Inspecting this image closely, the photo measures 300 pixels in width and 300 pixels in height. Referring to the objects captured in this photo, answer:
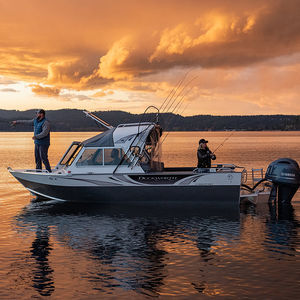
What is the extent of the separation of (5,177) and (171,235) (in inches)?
777

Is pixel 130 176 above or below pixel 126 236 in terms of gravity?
above

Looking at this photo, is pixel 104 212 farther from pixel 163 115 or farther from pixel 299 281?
pixel 299 281

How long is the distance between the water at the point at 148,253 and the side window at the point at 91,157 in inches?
69.3

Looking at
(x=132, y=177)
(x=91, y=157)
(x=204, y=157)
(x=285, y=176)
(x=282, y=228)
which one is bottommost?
(x=282, y=228)

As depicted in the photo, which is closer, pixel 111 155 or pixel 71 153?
pixel 111 155

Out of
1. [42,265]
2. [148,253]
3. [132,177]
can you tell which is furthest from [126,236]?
[132,177]

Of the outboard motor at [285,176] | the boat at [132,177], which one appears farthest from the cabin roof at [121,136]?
the outboard motor at [285,176]

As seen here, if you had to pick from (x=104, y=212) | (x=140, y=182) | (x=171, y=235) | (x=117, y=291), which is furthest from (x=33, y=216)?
(x=117, y=291)

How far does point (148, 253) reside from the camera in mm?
10734

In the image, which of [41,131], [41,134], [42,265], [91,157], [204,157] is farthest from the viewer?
[41,131]

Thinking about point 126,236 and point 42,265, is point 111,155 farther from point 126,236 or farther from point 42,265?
point 42,265

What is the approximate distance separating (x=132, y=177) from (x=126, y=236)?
363cm

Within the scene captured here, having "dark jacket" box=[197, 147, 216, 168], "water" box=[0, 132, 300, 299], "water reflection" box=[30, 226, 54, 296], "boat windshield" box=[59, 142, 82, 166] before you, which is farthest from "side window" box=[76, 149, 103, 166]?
"dark jacket" box=[197, 147, 216, 168]

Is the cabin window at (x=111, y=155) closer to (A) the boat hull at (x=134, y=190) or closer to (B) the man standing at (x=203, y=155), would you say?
(A) the boat hull at (x=134, y=190)
